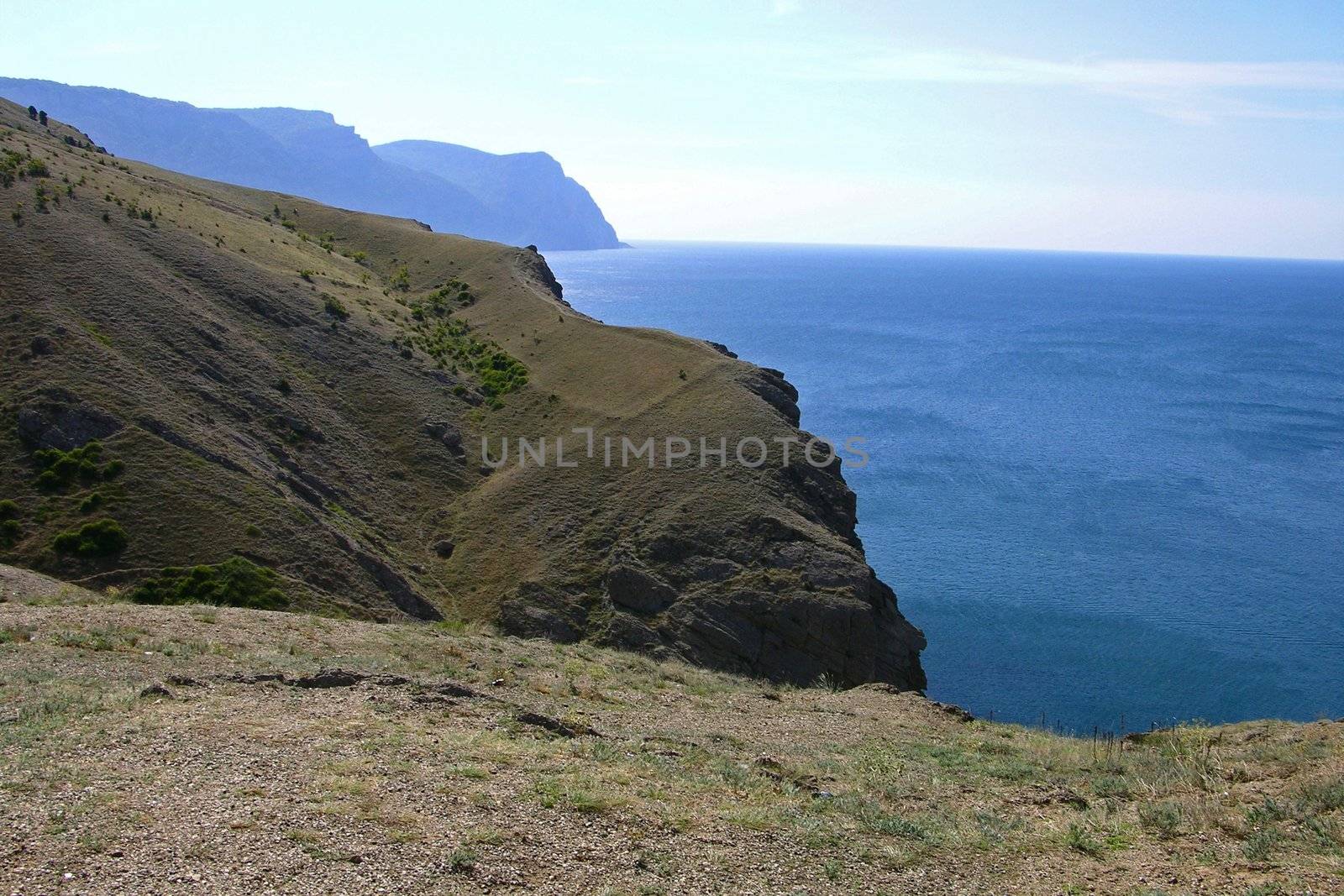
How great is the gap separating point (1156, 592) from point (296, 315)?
172ft

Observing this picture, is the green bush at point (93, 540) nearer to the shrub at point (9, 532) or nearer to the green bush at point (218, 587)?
the shrub at point (9, 532)

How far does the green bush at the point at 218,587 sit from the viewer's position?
29.2m

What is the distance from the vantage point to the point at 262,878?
10.2 meters

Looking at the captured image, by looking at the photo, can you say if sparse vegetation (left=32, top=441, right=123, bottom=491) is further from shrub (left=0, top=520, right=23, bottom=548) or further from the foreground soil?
the foreground soil

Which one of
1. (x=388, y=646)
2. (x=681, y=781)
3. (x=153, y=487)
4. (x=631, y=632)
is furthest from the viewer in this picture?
(x=631, y=632)

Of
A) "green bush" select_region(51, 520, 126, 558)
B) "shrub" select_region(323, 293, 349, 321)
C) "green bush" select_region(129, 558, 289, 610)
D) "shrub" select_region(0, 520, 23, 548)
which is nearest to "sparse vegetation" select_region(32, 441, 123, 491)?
"shrub" select_region(0, 520, 23, 548)

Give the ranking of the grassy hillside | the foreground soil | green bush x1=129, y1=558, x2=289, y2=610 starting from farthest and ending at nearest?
the grassy hillside → green bush x1=129, y1=558, x2=289, y2=610 → the foreground soil

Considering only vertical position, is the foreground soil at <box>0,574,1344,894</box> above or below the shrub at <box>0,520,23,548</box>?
above

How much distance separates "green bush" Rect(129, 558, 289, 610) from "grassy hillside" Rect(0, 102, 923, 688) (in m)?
0.10

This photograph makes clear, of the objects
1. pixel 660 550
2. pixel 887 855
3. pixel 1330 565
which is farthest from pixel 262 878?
pixel 1330 565

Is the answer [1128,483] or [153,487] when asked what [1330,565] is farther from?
[153,487]

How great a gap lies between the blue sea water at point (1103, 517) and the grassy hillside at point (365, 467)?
46.5 ft

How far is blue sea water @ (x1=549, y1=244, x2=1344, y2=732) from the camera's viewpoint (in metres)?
47.2

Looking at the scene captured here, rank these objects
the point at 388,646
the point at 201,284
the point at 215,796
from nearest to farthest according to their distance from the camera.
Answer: the point at 215,796 < the point at 388,646 < the point at 201,284
